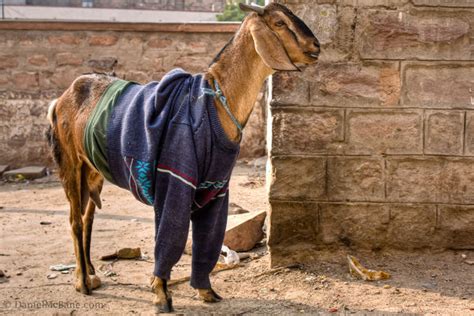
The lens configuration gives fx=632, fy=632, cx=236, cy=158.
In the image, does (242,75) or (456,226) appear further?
(456,226)

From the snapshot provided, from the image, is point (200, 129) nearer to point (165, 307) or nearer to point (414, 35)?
point (165, 307)

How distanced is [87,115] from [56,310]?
1.31 meters

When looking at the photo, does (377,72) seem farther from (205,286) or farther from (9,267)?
(9,267)

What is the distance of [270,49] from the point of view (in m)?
3.79

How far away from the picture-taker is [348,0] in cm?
451

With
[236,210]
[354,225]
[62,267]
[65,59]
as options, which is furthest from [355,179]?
[65,59]

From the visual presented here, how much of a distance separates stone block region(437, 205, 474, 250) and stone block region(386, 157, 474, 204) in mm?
66

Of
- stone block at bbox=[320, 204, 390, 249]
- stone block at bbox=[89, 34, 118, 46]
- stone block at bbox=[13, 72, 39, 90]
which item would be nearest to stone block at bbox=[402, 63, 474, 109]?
stone block at bbox=[320, 204, 390, 249]

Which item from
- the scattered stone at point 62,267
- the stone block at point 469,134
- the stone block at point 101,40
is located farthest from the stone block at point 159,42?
the stone block at point 469,134

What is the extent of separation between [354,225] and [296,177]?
0.56 meters

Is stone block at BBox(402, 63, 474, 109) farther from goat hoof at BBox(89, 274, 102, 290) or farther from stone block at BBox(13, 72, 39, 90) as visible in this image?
stone block at BBox(13, 72, 39, 90)

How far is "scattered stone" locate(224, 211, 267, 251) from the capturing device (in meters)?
5.20

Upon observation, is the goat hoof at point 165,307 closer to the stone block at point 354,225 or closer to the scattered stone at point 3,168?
the stone block at point 354,225

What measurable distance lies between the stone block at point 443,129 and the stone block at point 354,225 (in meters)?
0.60
